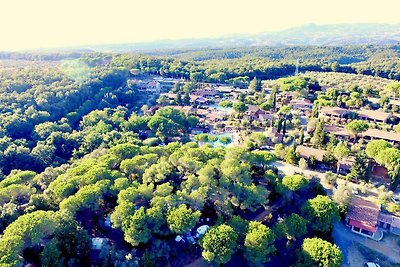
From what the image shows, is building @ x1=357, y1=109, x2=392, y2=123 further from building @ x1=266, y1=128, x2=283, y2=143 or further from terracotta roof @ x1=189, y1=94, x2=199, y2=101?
terracotta roof @ x1=189, y1=94, x2=199, y2=101

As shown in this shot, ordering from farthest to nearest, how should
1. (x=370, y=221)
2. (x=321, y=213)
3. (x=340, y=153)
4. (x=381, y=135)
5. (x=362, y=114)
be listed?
(x=362, y=114) → (x=381, y=135) → (x=340, y=153) → (x=370, y=221) → (x=321, y=213)

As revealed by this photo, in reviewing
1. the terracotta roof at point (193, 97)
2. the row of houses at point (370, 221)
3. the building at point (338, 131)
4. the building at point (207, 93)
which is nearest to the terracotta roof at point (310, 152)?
the building at point (338, 131)

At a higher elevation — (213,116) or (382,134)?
(382,134)

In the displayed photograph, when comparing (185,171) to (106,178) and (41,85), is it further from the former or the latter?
(41,85)

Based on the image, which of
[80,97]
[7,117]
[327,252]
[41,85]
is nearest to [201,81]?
[80,97]

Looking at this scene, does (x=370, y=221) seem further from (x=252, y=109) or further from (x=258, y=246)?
(x=252, y=109)

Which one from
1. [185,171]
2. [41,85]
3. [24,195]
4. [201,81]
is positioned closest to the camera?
[24,195]

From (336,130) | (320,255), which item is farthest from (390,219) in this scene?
(336,130)
